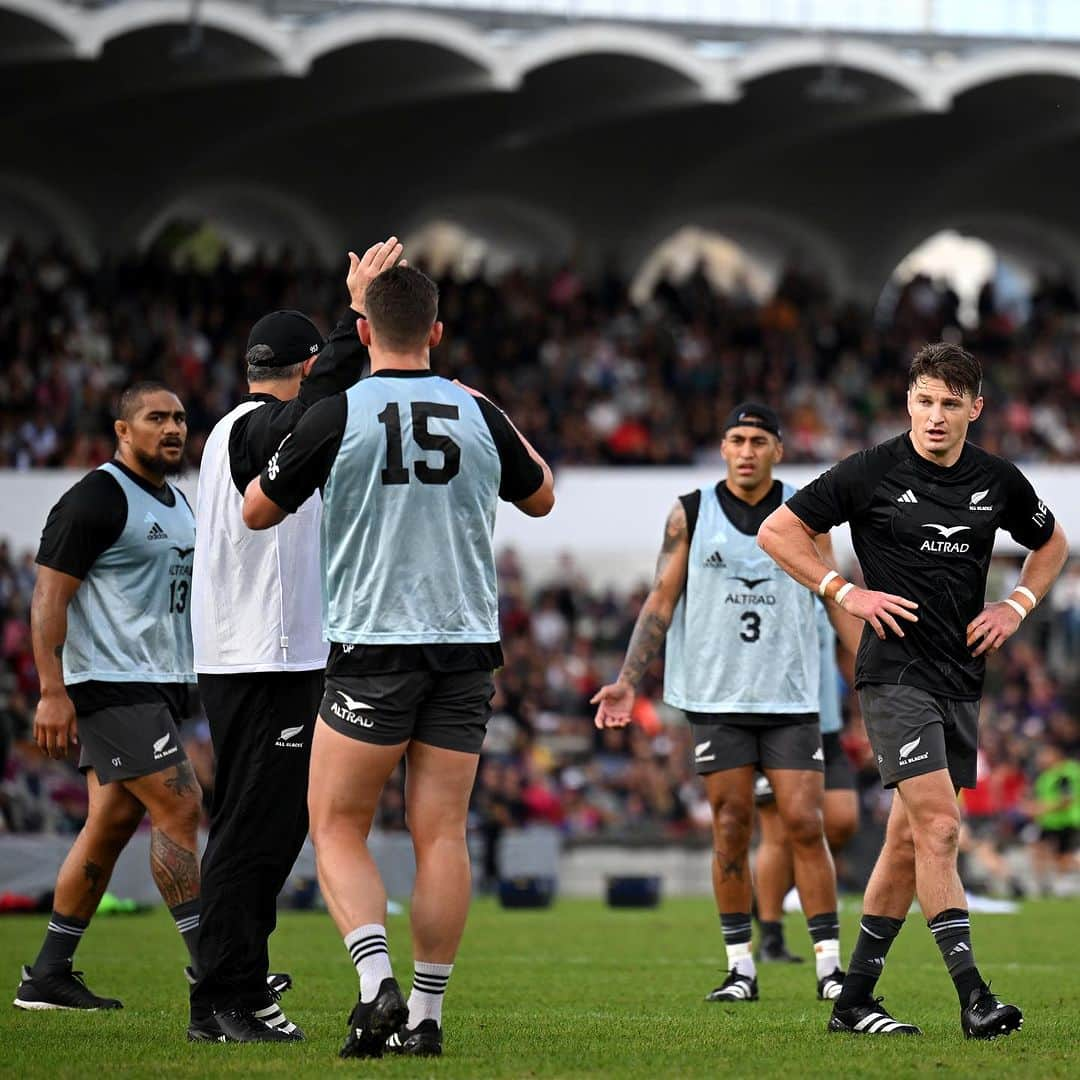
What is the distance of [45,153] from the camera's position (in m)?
31.5

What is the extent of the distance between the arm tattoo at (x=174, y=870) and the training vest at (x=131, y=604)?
2.31 ft

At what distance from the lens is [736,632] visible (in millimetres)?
9711

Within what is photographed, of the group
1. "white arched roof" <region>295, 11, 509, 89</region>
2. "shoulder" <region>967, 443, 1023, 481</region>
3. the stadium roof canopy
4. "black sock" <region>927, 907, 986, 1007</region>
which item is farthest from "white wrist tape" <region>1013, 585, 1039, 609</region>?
"white arched roof" <region>295, 11, 509, 89</region>

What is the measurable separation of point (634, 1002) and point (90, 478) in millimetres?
3188

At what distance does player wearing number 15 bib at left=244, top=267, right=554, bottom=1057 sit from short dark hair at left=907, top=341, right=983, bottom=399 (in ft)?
5.60

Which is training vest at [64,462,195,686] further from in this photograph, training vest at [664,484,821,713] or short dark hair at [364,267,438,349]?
training vest at [664,484,821,713]

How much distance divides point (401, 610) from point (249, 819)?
1.11m

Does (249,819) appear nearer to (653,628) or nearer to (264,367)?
(264,367)

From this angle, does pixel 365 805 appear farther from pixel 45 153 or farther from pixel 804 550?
pixel 45 153

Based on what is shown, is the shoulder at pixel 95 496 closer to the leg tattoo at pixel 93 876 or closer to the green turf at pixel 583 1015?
the leg tattoo at pixel 93 876

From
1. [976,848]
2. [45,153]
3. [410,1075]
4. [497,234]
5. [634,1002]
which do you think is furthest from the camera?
[497,234]

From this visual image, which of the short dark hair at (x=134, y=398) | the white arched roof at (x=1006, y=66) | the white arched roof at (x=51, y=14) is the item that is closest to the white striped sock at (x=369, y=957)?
the short dark hair at (x=134, y=398)

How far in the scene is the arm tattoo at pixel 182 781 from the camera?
824 centimetres

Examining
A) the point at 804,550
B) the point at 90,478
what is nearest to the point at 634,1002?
the point at 804,550
